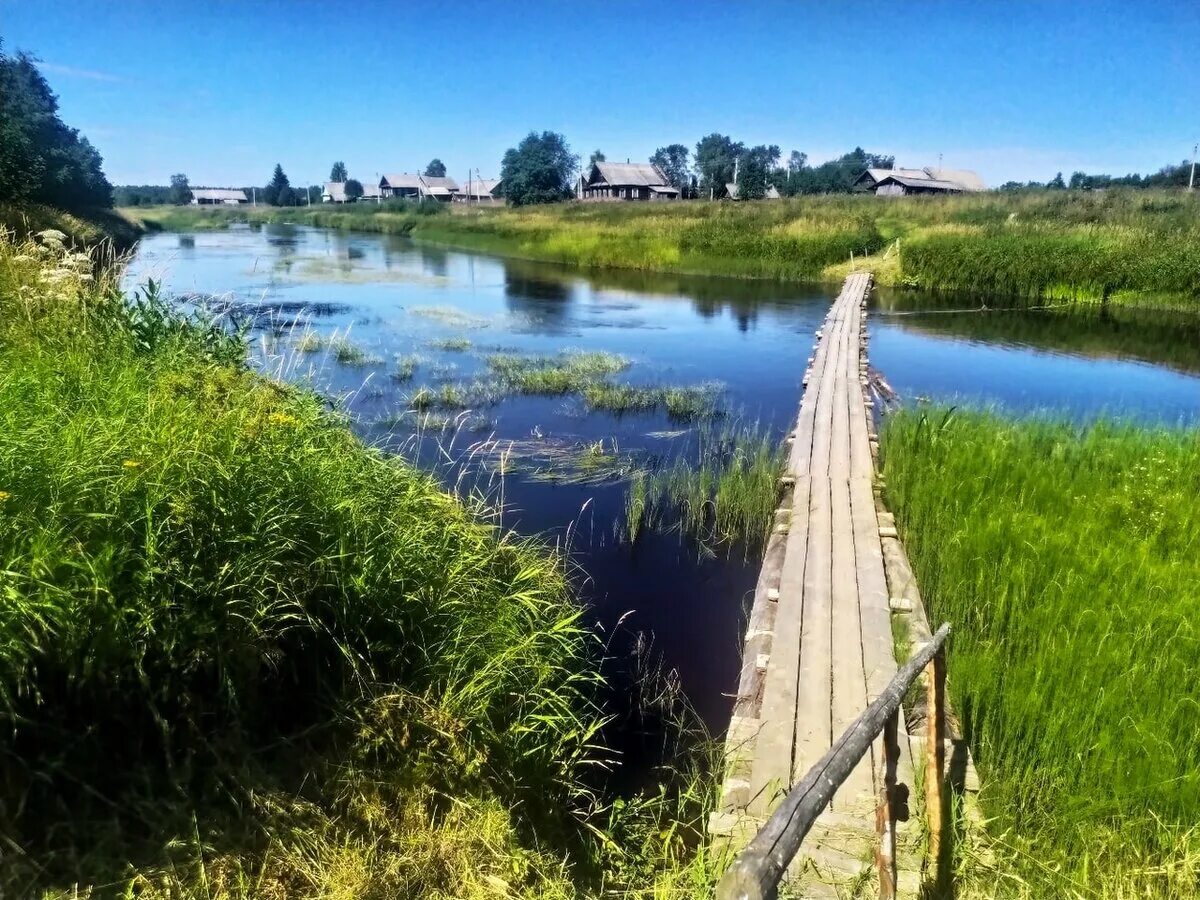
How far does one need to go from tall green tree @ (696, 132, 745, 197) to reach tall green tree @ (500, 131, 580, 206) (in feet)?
46.8

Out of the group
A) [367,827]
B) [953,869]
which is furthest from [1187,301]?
[367,827]

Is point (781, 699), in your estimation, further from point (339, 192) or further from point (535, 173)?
point (339, 192)

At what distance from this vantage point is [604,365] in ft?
45.5

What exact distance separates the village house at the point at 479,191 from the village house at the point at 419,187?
100 cm

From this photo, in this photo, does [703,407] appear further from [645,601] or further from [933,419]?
[645,601]

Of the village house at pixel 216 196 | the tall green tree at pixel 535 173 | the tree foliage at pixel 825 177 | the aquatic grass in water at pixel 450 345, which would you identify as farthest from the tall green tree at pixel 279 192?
the aquatic grass in water at pixel 450 345

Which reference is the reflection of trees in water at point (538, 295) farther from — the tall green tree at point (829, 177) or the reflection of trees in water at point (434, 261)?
the tall green tree at point (829, 177)

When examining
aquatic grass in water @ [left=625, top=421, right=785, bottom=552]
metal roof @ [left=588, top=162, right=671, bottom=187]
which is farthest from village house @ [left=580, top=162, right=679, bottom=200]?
aquatic grass in water @ [left=625, top=421, right=785, bottom=552]

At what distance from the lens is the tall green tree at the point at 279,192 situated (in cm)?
10025

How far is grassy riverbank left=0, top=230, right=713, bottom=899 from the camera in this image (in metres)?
2.56

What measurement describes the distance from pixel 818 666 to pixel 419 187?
320 feet

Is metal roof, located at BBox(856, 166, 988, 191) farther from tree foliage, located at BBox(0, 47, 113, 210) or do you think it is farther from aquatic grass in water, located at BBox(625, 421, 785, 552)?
aquatic grass in water, located at BBox(625, 421, 785, 552)

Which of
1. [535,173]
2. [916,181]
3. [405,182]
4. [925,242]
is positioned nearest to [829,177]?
[916,181]

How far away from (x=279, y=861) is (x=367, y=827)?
361 millimetres
